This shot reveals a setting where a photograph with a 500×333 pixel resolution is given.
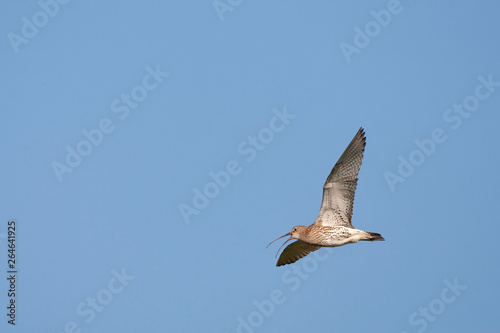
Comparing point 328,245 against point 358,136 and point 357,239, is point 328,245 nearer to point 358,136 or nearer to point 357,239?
point 357,239

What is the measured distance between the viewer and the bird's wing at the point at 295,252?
27.4m

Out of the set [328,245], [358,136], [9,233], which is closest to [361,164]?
[358,136]

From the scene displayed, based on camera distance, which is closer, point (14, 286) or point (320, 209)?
point (320, 209)

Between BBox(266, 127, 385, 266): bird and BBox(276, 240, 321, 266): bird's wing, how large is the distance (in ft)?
5.78

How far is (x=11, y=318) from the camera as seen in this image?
1075 inches

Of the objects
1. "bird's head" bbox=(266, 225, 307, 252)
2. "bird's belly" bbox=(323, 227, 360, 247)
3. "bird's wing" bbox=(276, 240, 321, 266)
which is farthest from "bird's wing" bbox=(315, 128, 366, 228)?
"bird's wing" bbox=(276, 240, 321, 266)

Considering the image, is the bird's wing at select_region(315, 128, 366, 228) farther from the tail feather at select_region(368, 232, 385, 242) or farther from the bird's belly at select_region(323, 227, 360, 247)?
the tail feather at select_region(368, 232, 385, 242)

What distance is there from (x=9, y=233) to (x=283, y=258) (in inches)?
348

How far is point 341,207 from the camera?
24.9 metres

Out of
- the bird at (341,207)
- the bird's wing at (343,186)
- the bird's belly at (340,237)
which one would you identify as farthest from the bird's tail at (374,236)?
the bird's wing at (343,186)

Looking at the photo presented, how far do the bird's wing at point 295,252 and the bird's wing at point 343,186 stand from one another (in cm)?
245

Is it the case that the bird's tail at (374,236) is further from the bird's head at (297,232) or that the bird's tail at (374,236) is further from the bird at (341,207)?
the bird's head at (297,232)

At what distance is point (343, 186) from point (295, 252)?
386 centimetres

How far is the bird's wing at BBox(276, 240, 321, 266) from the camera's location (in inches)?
1080
